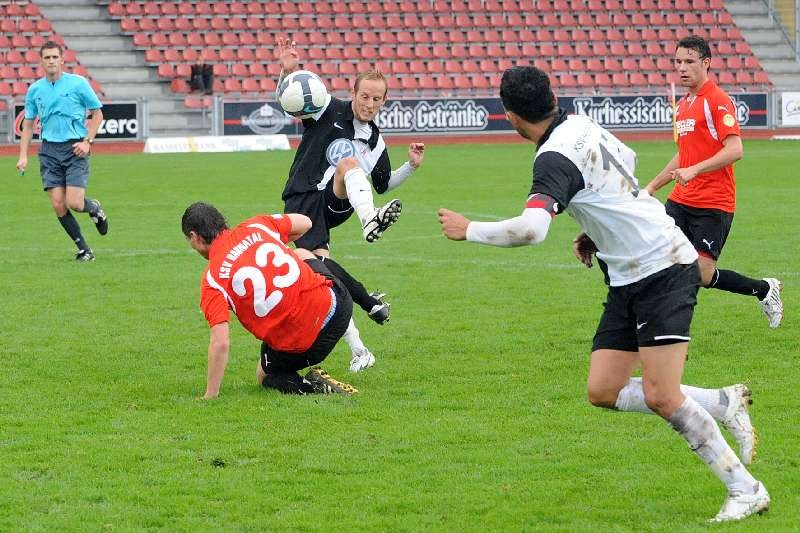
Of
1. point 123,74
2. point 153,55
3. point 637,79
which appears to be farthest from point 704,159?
point 637,79

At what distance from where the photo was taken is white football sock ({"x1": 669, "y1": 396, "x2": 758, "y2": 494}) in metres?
5.38

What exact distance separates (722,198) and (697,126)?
537 millimetres

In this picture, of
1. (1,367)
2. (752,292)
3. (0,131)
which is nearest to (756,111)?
(0,131)

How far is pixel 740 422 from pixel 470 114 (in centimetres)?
3190

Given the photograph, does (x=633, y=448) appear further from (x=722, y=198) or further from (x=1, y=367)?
(x=1, y=367)

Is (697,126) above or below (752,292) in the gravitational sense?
above

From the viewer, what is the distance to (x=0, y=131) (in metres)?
34.3

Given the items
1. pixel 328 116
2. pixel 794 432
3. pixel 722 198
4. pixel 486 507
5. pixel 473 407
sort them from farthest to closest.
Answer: pixel 722 198, pixel 328 116, pixel 473 407, pixel 794 432, pixel 486 507

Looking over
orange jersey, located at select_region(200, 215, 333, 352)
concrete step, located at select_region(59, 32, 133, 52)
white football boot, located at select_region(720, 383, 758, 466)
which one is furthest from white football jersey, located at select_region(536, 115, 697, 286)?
concrete step, located at select_region(59, 32, 133, 52)

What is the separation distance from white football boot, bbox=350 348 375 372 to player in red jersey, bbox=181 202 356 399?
0.62 metres

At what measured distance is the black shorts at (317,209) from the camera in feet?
28.9

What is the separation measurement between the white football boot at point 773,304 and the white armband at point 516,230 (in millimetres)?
4995

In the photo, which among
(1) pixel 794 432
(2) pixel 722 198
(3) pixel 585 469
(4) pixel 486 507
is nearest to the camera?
(4) pixel 486 507

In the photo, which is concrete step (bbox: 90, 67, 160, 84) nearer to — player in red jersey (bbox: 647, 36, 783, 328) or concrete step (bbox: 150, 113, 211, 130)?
concrete step (bbox: 150, 113, 211, 130)
